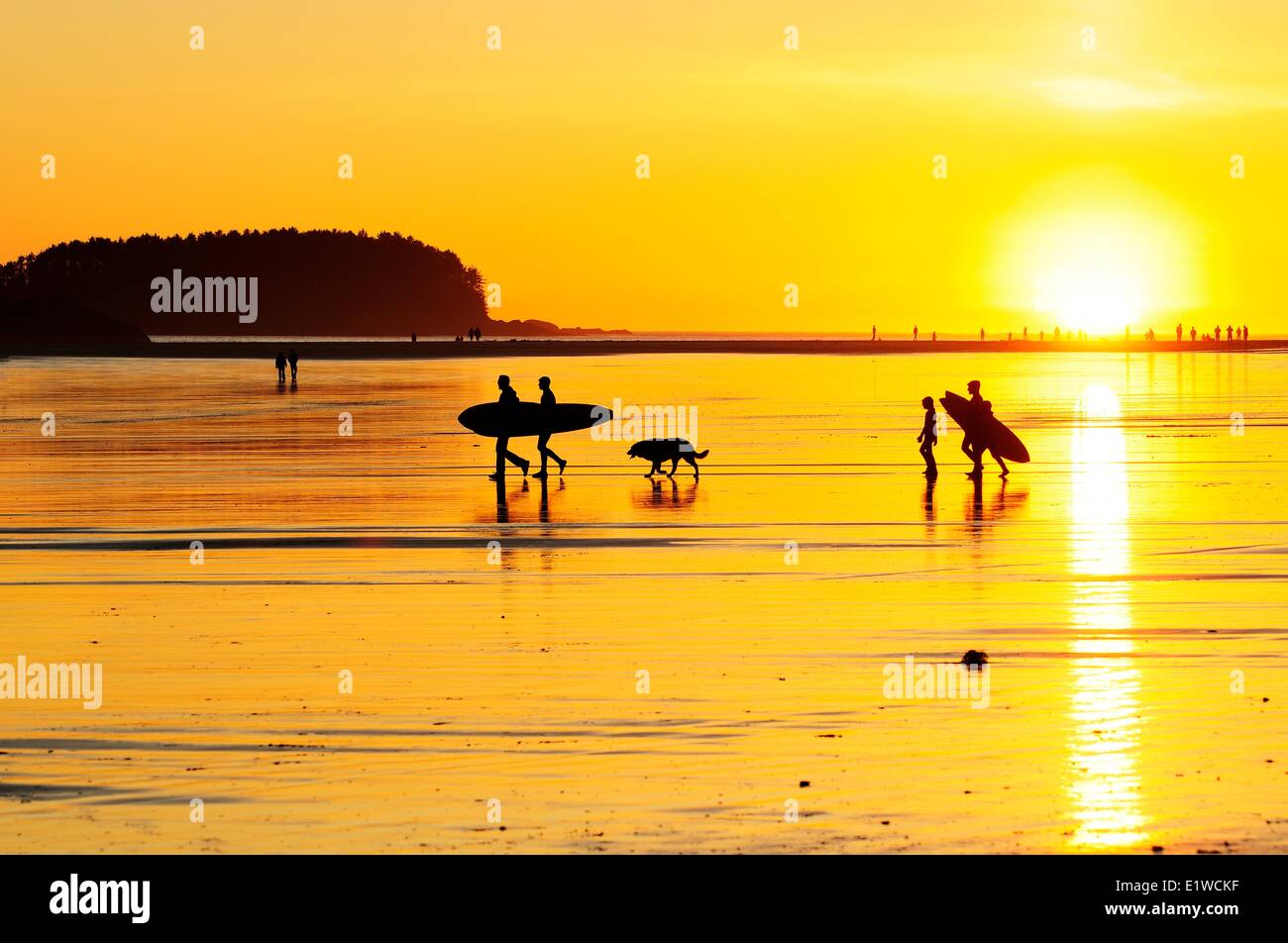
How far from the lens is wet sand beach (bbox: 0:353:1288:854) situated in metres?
10.0

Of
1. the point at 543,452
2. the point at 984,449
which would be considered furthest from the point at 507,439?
the point at 984,449

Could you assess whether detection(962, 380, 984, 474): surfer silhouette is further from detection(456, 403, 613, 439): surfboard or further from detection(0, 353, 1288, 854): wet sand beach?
detection(456, 403, 613, 439): surfboard

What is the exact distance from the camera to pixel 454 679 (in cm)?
1384

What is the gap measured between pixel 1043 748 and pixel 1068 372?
9669cm

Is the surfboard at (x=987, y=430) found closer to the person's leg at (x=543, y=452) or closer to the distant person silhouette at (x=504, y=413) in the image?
the person's leg at (x=543, y=452)

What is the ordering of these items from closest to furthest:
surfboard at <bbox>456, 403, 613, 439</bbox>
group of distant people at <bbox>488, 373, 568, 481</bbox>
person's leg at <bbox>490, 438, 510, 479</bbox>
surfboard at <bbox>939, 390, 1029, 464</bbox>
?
person's leg at <bbox>490, 438, 510, 479</bbox> → group of distant people at <bbox>488, 373, 568, 481</bbox> → surfboard at <bbox>456, 403, 613, 439</bbox> → surfboard at <bbox>939, 390, 1029, 464</bbox>

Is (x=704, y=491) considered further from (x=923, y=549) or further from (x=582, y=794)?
(x=582, y=794)

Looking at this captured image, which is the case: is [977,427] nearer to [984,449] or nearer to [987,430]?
[987,430]

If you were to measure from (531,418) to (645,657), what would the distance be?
745 inches

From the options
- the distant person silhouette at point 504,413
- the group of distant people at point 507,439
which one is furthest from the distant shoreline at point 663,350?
the distant person silhouette at point 504,413

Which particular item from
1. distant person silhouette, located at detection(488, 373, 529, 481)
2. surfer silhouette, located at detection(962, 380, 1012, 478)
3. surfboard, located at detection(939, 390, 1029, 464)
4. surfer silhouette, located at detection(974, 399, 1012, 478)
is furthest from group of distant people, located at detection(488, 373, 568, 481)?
surfer silhouette, located at detection(974, 399, 1012, 478)

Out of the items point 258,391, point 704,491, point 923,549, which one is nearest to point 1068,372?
point 258,391

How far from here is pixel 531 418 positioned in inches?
1308

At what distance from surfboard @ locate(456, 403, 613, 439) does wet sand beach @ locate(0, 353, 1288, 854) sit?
1.16 meters
